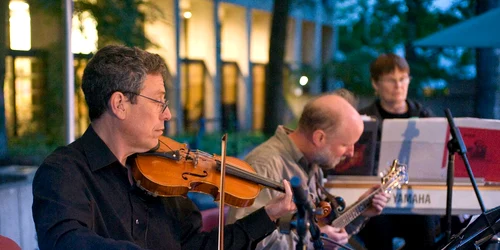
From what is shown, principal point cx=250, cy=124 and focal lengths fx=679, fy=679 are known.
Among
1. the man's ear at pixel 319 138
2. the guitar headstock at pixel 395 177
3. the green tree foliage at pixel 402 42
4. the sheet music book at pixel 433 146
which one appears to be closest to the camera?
the man's ear at pixel 319 138

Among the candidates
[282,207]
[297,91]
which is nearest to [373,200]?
[282,207]

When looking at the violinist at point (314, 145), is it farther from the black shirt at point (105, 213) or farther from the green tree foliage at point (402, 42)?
the green tree foliage at point (402, 42)

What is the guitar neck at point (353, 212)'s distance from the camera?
125 inches

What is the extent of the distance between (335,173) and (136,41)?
4247 mm

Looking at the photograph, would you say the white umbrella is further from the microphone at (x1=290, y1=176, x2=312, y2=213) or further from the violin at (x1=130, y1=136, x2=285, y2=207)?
the microphone at (x1=290, y1=176, x2=312, y2=213)

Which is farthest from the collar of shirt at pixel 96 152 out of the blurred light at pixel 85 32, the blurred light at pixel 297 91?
the blurred light at pixel 297 91

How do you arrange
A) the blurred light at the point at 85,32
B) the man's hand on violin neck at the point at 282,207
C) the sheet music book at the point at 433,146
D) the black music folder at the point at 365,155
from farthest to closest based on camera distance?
the blurred light at the point at 85,32
the black music folder at the point at 365,155
the sheet music book at the point at 433,146
the man's hand on violin neck at the point at 282,207

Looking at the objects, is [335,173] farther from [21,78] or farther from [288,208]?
[21,78]

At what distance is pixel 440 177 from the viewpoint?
3.84 m

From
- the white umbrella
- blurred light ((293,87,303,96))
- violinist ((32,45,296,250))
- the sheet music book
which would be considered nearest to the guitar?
the sheet music book

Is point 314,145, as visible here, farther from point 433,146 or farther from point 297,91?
point 297,91

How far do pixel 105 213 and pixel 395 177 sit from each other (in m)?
1.76

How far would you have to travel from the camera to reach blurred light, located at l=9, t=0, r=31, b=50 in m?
4.75

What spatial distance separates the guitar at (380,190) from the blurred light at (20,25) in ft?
8.96
